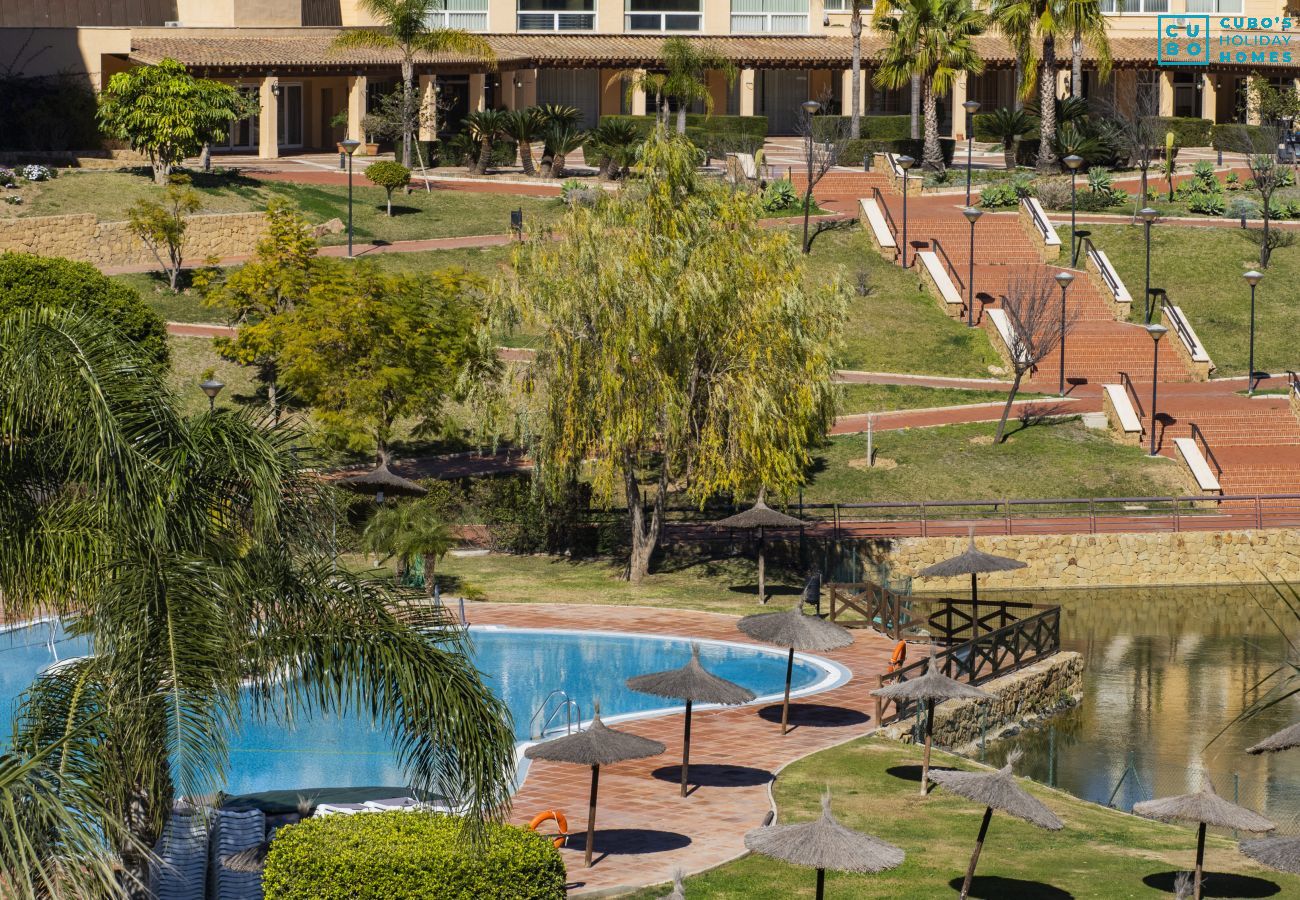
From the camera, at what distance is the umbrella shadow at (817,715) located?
2855 centimetres

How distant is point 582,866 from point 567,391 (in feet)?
53.2

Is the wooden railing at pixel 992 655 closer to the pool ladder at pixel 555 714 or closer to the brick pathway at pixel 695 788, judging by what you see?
the brick pathway at pixel 695 788

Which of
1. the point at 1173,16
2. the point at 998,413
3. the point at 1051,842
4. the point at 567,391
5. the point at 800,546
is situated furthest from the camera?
the point at 1173,16

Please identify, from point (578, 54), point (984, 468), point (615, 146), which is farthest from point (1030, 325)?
point (578, 54)

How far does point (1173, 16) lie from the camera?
87.8m

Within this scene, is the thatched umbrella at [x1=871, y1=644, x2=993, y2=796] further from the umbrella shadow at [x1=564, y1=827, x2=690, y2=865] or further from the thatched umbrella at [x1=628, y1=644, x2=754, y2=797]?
the umbrella shadow at [x1=564, y1=827, x2=690, y2=865]

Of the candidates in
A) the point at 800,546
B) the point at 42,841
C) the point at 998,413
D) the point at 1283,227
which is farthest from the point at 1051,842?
the point at 1283,227

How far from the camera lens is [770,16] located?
8544 cm

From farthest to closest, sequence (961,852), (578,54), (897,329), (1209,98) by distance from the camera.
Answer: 1. (1209,98)
2. (578,54)
3. (897,329)
4. (961,852)

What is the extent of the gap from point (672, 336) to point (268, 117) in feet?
129

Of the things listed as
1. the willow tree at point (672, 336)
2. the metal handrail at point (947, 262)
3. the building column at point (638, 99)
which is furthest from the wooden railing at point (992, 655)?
the building column at point (638, 99)

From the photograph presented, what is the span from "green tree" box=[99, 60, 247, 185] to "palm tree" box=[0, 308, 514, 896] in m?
44.6

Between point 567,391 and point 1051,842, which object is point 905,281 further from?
point 1051,842

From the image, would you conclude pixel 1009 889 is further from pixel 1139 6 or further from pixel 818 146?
pixel 1139 6
